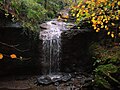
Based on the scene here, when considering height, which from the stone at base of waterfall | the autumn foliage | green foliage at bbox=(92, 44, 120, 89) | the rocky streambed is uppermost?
the autumn foliage

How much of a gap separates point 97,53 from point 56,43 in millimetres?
2577

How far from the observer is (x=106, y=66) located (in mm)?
10539

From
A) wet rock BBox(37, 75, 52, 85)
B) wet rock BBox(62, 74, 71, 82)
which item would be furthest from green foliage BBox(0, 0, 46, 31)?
wet rock BBox(62, 74, 71, 82)

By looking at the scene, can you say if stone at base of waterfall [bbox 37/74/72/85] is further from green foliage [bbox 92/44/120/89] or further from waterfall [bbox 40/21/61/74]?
green foliage [bbox 92/44/120/89]

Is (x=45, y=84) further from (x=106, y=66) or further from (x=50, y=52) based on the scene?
(x=106, y=66)

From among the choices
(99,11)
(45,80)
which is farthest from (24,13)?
(99,11)

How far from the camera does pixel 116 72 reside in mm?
9789

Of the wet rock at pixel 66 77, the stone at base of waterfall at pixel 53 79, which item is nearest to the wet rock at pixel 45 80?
the stone at base of waterfall at pixel 53 79

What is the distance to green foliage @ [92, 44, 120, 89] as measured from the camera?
9.58 metres

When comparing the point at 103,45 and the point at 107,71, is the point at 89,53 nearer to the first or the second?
the point at 103,45

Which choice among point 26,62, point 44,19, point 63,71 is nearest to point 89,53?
point 63,71

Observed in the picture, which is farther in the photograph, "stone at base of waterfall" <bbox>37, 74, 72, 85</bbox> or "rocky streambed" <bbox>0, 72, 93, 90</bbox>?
"stone at base of waterfall" <bbox>37, 74, 72, 85</bbox>

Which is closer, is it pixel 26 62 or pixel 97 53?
pixel 97 53

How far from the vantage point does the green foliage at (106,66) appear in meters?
9.58
